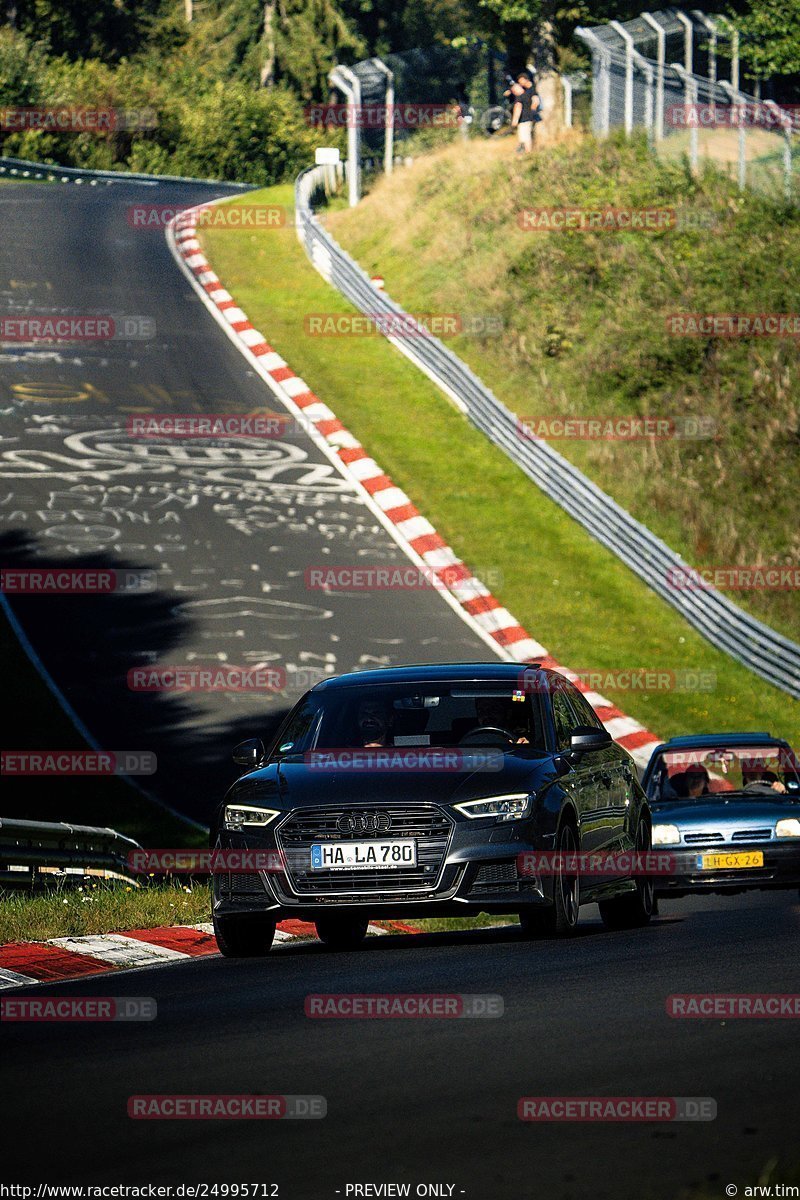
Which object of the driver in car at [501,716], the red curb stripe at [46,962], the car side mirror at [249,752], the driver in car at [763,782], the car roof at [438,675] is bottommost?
the driver in car at [763,782]

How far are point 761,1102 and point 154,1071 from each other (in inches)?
84.2

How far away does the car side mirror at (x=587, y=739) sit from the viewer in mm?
10984

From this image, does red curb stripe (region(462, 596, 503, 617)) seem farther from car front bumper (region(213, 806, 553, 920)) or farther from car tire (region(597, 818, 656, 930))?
car front bumper (region(213, 806, 553, 920))

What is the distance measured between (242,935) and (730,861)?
18.0ft

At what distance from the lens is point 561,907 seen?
10.6 meters

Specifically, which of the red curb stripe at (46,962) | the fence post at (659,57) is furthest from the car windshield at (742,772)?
the fence post at (659,57)

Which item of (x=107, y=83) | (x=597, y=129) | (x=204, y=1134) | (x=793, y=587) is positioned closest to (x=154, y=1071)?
(x=204, y=1134)

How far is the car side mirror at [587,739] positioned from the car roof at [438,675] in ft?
1.63

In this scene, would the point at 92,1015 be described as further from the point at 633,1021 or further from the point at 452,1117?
the point at 452,1117

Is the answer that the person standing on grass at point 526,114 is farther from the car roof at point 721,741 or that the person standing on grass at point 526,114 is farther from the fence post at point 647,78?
the car roof at point 721,741

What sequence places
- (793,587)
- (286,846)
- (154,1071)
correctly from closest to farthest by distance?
1. (154,1071)
2. (286,846)
3. (793,587)

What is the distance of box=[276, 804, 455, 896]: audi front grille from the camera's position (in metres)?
10.1

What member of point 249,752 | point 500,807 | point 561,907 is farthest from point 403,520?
point 500,807

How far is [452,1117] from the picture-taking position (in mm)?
5738
